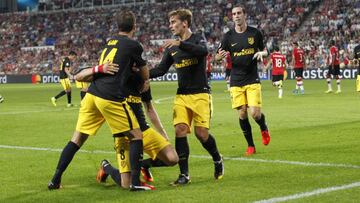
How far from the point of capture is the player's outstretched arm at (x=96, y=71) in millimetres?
7441

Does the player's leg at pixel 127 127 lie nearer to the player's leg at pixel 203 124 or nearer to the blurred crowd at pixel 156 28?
the player's leg at pixel 203 124

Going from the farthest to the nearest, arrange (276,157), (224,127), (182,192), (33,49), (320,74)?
1. (33,49)
2. (320,74)
3. (224,127)
4. (276,157)
5. (182,192)

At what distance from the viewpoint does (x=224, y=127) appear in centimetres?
1540

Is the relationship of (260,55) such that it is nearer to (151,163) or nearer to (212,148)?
(212,148)

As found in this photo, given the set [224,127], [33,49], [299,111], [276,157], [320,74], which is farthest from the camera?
[33,49]

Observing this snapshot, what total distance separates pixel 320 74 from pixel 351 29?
4.18 metres

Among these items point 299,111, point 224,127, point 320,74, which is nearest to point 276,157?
point 224,127

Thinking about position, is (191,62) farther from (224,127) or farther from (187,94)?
(224,127)

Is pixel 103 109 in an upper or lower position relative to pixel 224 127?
upper

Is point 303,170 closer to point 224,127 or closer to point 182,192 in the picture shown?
point 182,192

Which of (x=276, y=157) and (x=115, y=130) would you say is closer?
(x=115, y=130)

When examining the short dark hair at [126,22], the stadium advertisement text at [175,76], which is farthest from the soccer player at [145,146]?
the stadium advertisement text at [175,76]

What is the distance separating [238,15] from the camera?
1086cm

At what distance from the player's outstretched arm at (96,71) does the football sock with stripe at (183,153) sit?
1408 millimetres
